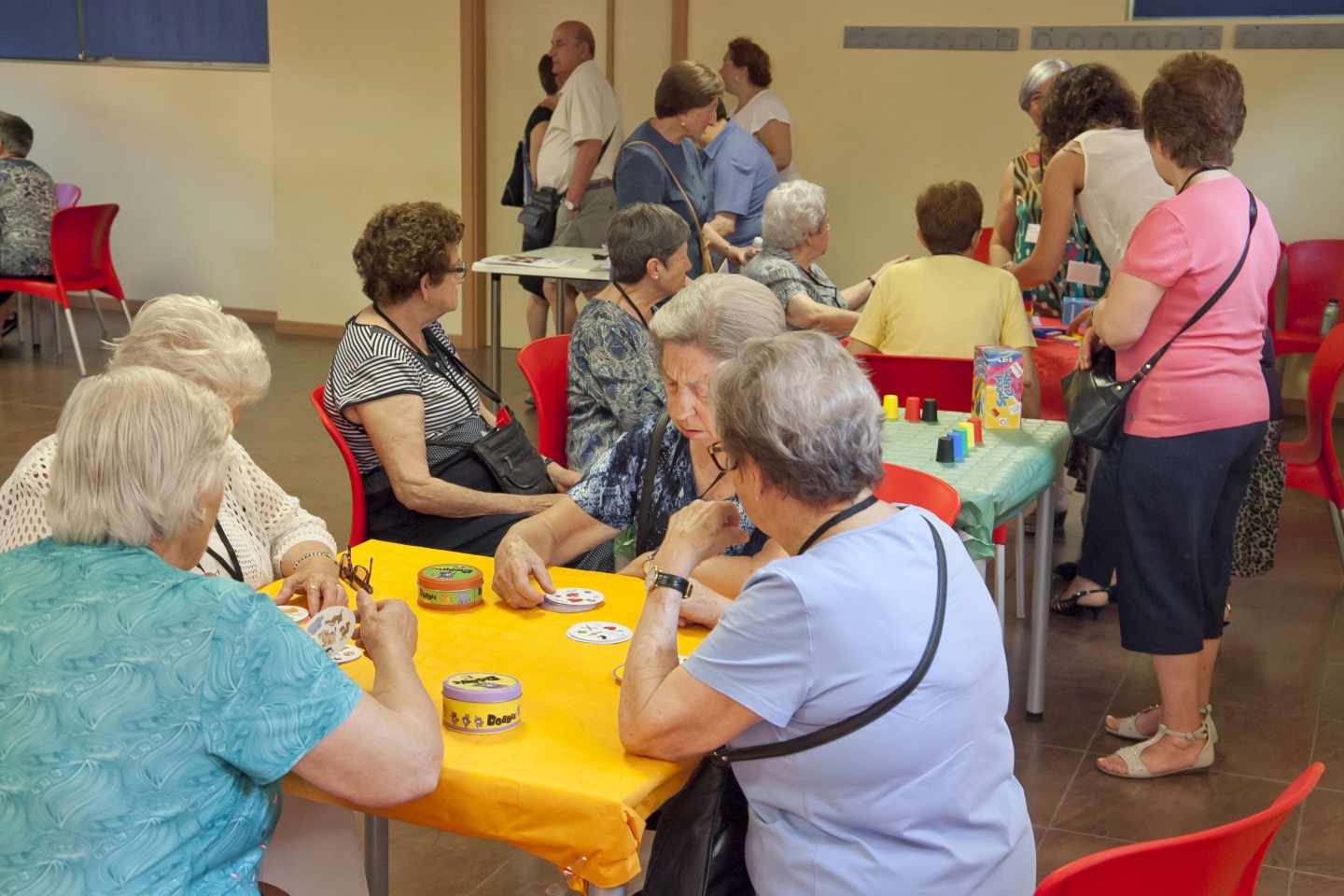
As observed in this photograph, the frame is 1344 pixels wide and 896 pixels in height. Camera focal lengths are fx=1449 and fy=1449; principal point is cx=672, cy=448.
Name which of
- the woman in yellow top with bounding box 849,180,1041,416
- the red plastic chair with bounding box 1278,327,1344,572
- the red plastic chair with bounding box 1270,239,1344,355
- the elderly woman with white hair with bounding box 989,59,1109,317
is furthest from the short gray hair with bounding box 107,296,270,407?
the red plastic chair with bounding box 1270,239,1344,355

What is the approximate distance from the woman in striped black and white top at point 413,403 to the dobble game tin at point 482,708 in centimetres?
155

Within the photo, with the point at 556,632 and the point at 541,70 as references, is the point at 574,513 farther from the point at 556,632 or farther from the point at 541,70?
the point at 541,70

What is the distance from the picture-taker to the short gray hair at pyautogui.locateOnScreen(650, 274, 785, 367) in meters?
2.59

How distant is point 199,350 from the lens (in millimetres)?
2621

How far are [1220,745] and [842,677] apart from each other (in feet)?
8.10

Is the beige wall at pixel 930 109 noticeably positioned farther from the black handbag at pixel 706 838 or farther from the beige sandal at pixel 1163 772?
the black handbag at pixel 706 838

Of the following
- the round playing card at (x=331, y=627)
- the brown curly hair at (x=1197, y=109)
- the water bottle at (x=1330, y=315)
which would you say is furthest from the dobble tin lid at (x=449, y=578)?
the water bottle at (x=1330, y=315)

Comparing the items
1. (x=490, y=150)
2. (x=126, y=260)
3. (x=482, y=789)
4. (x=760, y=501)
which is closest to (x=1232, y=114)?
(x=760, y=501)

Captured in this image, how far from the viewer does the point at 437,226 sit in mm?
3547

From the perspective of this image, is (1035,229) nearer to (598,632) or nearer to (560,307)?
(560,307)

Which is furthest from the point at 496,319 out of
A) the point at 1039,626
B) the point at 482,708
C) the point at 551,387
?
the point at 482,708

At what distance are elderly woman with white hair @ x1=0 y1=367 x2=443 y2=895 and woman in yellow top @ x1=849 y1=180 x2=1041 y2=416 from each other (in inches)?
112

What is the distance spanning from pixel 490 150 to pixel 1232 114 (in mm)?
6586

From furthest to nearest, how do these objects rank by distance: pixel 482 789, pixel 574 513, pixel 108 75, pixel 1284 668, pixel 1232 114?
pixel 108 75 → pixel 1284 668 → pixel 1232 114 → pixel 574 513 → pixel 482 789
